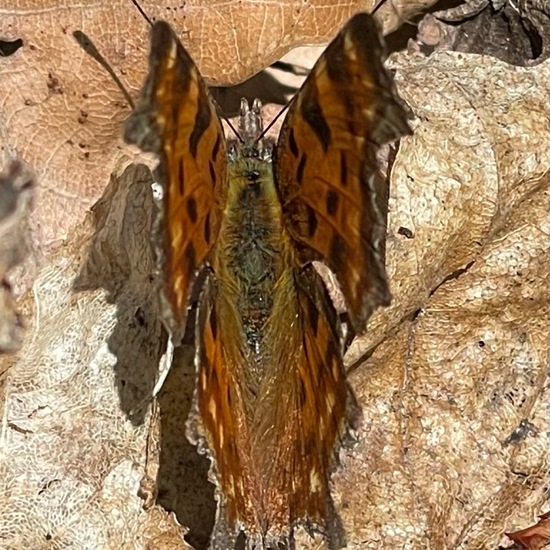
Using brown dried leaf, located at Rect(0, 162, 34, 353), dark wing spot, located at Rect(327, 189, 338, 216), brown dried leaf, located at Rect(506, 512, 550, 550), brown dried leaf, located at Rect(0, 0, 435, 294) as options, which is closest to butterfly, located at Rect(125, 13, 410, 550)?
dark wing spot, located at Rect(327, 189, 338, 216)

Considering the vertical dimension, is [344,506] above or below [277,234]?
below

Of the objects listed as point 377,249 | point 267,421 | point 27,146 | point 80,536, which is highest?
point 27,146

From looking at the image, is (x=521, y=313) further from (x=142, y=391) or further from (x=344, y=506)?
(x=142, y=391)

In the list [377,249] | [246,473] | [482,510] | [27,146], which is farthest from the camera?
[27,146]

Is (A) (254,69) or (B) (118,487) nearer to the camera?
(B) (118,487)

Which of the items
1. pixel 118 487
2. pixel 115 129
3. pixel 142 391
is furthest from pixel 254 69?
pixel 118 487

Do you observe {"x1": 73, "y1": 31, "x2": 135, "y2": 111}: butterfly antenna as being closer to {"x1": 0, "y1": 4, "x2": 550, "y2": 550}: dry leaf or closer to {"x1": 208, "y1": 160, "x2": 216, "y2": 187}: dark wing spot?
{"x1": 0, "y1": 4, "x2": 550, "y2": 550}: dry leaf

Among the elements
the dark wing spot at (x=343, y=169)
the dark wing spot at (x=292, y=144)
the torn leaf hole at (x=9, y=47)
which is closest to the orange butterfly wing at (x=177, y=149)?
the dark wing spot at (x=292, y=144)
